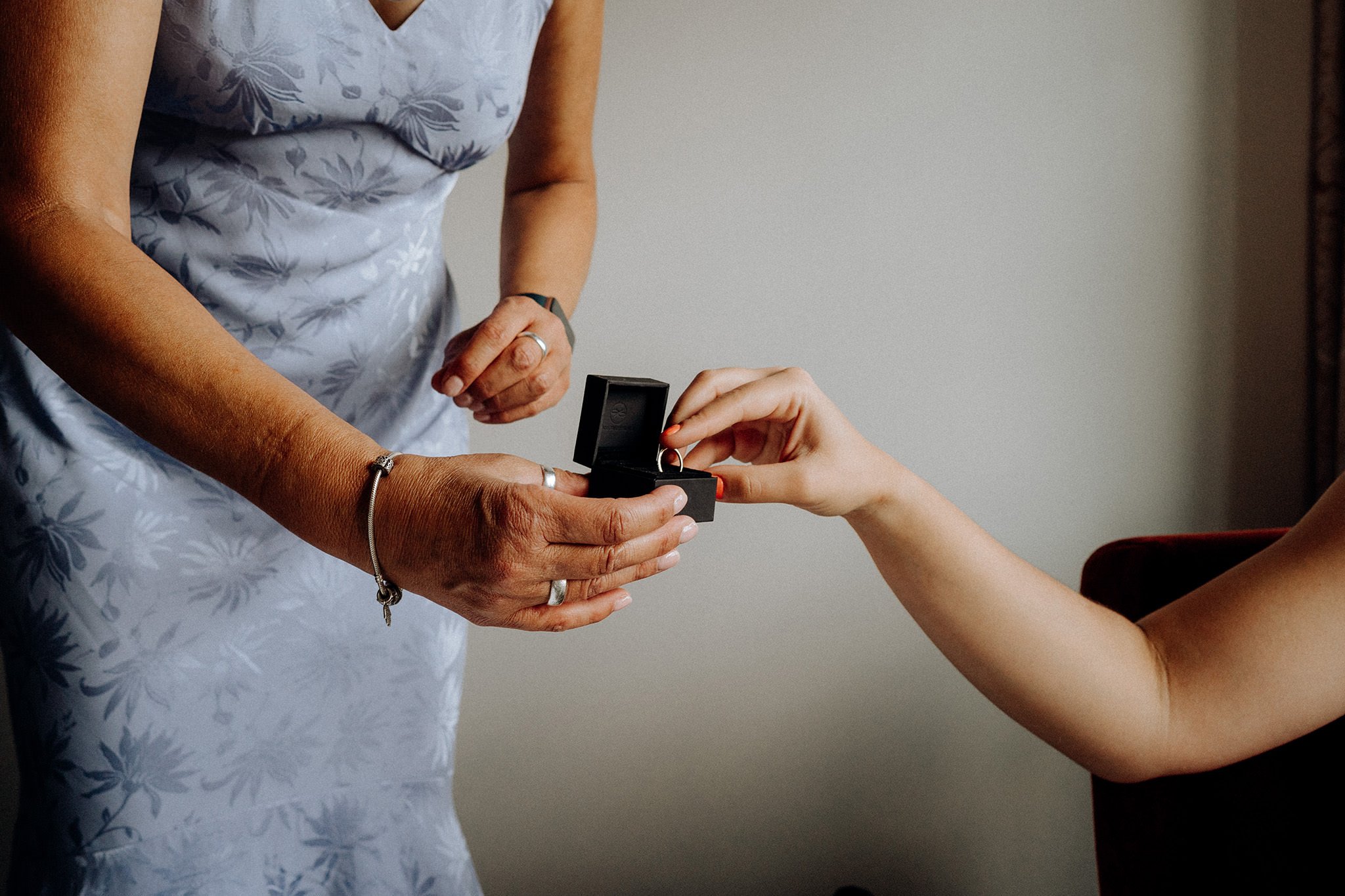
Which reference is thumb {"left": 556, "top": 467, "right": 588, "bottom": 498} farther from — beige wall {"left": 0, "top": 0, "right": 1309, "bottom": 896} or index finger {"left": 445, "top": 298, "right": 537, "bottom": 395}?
beige wall {"left": 0, "top": 0, "right": 1309, "bottom": 896}

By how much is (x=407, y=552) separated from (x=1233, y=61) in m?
1.93

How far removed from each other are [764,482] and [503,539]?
1.06 feet

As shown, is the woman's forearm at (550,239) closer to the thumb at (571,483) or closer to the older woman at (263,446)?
the older woman at (263,446)

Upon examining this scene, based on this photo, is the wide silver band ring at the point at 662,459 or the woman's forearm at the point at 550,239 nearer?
the wide silver band ring at the point at 662,459

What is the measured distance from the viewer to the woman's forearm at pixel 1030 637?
2.74ft

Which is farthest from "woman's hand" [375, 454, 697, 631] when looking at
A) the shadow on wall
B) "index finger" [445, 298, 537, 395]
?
the shadow on wall

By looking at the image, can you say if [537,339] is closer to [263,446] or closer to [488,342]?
[488,342]

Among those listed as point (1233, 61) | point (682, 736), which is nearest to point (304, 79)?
point (682, 736)

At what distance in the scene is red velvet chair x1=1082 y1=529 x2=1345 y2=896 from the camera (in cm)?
86

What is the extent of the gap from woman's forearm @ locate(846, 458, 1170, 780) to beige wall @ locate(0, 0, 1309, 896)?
794mm

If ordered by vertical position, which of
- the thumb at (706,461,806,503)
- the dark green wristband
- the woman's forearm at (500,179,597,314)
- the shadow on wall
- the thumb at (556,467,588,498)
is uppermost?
the shadow on wall

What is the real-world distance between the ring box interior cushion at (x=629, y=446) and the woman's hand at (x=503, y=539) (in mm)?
110

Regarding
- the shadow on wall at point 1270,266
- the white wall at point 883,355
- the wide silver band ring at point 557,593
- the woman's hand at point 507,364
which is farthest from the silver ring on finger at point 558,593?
the shadow on wall at point 1270,266

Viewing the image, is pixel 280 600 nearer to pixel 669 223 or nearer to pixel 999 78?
pixel 669 223
